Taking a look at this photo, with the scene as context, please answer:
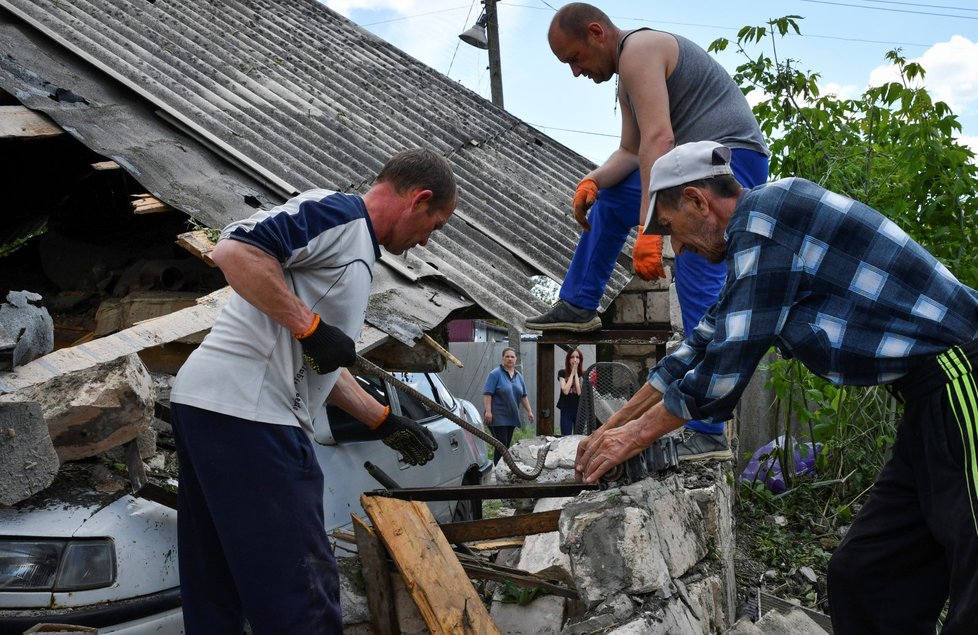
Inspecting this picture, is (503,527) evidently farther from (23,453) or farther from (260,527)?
(23,453)

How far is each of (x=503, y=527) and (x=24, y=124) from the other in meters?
3.50

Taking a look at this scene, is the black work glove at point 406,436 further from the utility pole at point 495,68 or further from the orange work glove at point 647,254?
the utility pole at point 495,68

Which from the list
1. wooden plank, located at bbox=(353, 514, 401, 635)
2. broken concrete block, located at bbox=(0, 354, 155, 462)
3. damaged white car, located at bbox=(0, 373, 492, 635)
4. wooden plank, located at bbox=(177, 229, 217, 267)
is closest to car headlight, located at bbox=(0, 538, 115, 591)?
damaged white car, located at bbox=(0, 373, 492, 635)

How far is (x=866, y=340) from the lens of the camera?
221 centimetres

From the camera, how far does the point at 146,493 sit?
3121 millimetres

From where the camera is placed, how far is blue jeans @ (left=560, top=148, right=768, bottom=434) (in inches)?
144

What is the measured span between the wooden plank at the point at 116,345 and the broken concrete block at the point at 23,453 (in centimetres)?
23

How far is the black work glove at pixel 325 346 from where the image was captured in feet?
8.39

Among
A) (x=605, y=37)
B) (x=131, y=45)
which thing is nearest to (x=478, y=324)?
(x=131, y=45)

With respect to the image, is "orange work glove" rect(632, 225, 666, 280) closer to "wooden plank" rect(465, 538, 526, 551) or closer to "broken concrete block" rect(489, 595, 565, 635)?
"broken concrete block" rect(489, 595, 565, 635)

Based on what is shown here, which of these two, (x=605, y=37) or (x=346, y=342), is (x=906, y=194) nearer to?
(x=605, y=37)

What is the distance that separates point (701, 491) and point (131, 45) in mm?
5877

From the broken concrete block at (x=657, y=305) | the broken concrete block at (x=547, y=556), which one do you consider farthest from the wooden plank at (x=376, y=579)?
the broken concrete block at (x=657, y=305)

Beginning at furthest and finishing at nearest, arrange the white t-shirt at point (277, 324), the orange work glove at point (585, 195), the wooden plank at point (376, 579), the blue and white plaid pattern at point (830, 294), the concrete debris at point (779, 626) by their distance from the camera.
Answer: the orange work glove at point (585, 195), the wooden plank at point (376, 579), the concrete debris at point (779, 626), the white t-shirt at point (277, 324), the blue and white plaid pattern at point (830, 294)
